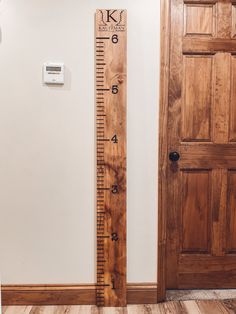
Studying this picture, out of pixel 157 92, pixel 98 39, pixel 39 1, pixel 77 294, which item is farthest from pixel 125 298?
pixel 39 1

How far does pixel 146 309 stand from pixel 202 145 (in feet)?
3.64

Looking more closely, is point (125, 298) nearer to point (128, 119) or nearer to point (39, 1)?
point (128, 119)

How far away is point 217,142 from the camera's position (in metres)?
2.52

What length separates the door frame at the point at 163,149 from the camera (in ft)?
7.54

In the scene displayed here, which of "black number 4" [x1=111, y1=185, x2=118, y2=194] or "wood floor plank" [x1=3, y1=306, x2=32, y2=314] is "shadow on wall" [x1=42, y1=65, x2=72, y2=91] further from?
"wood floor plank" [x1=3, y1=306, x2=32, y2=314]

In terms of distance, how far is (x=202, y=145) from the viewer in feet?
8.25

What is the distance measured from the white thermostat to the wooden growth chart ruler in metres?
0.22

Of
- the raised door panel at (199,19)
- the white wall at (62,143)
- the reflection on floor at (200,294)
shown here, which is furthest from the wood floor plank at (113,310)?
the raised door panel at (199,19)

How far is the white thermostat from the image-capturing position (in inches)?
89.3

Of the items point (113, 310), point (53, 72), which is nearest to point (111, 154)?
point (53, 72)

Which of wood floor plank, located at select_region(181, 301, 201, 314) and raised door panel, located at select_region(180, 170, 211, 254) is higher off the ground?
raised door panel, located at select_region(180, 170, 211, 254)

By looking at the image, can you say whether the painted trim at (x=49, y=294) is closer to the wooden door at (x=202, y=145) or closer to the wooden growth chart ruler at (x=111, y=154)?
the wooden growth chart ruler at (x=111, y=154)

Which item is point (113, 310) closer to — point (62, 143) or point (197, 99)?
point (62, 143)

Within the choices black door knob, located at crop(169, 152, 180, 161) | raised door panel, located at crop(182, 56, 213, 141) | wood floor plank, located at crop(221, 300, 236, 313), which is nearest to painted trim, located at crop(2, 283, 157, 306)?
wood floor plank, located at crop(221, 300, 236, 313)
